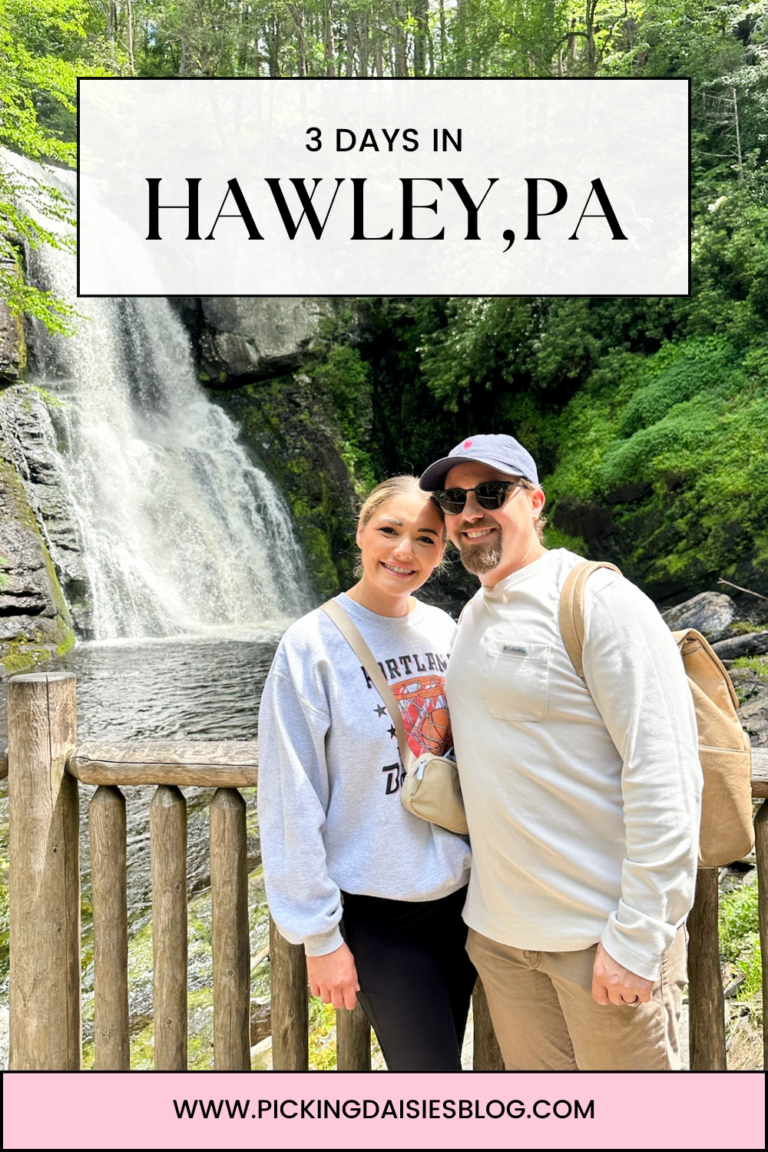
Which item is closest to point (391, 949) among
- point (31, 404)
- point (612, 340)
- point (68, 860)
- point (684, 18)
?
point (68, 860)

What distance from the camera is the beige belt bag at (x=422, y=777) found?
5.62 feet

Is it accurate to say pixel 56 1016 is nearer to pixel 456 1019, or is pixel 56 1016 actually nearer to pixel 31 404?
pixel 456 1019

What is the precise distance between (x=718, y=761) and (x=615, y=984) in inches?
18.0

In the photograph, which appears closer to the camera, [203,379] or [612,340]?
[612,340]

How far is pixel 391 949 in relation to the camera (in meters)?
1.76

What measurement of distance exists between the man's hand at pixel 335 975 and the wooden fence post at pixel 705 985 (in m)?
0.76

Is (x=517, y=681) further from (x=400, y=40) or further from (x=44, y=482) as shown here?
(x=400, y=40)

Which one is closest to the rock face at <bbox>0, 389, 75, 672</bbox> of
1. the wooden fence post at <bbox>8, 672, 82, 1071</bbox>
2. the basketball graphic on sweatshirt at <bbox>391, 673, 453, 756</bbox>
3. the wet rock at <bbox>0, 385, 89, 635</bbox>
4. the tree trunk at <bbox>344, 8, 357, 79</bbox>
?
the wet rock at <bbox>0, 385, 89, 635</bbox>

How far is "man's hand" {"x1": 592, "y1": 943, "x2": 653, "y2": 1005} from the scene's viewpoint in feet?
5.04

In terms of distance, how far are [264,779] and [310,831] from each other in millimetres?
144

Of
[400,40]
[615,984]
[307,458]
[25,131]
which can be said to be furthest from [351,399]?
[615,984]

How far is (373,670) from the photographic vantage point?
1803 mm

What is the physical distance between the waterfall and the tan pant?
12215 mm

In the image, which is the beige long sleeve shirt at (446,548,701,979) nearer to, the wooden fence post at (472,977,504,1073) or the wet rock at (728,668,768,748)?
the wooden fence post at (472,977,504,1073)
